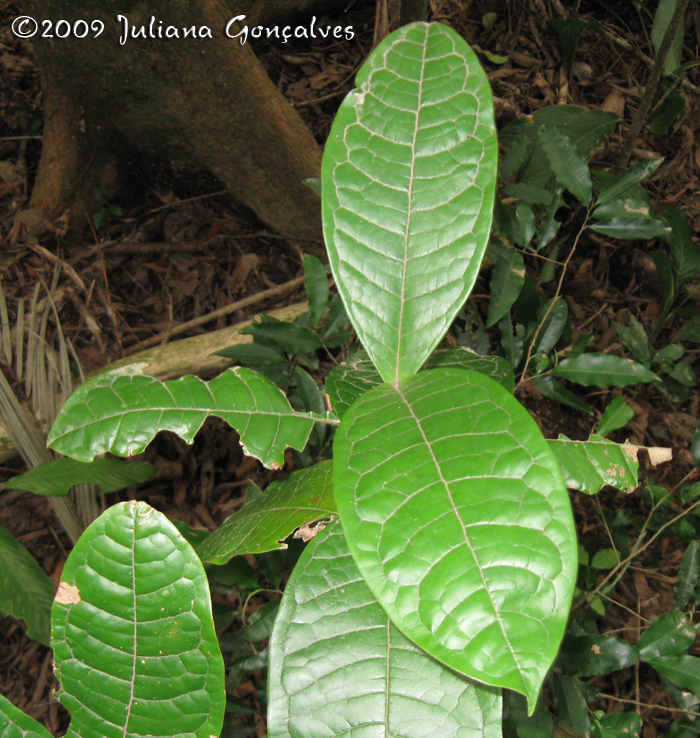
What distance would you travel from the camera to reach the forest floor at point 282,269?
73.4 inches

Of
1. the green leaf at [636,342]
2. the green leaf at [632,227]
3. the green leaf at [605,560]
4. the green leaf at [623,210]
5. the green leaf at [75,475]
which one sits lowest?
the green leaf at [605,560]

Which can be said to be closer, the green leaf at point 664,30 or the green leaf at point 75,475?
the green leaf at point 75,475

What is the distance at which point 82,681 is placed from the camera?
0.69m

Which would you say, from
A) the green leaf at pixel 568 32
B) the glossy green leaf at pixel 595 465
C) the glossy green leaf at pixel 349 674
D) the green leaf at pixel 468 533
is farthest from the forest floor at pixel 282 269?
the green leaf at pixel 468 533

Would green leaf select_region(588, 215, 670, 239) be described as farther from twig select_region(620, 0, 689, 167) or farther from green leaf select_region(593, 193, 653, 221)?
twig select_region(620, 0, 689, 167)

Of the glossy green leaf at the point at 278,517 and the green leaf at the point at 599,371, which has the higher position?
the glossy green leaf at the point at 278,517

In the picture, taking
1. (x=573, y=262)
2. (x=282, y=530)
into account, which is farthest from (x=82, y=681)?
(x=573, y=262)

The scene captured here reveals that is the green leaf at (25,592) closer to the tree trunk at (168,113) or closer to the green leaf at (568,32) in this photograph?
the tree trunk at (168,113)

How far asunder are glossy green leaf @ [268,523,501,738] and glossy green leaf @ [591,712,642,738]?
0.77 meters

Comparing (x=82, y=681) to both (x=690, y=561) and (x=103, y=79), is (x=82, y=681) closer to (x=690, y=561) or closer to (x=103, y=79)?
(x=690, y=561)

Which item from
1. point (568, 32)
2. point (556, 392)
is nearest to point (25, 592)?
point (556, 392)

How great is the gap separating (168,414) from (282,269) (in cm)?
152

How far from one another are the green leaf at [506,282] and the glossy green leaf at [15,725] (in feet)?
4.37

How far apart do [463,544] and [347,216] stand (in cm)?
49
